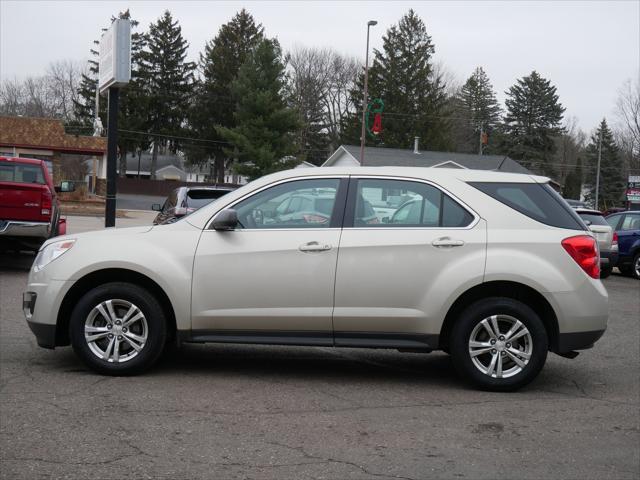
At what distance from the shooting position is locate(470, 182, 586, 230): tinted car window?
6234 millimetres

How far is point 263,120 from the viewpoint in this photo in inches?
2157

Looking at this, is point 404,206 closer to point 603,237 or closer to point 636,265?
point 603,237

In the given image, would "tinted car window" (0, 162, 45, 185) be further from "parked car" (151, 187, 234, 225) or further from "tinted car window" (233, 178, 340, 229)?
"tinted car window" (233, 178, 340, 229)

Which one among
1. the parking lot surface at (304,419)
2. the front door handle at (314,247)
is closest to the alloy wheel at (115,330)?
the parking lot surface at (304,419)

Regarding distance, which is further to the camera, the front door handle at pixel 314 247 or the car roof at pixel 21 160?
the car roof at pixel 21 160

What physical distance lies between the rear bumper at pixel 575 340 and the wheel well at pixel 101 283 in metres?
3.13

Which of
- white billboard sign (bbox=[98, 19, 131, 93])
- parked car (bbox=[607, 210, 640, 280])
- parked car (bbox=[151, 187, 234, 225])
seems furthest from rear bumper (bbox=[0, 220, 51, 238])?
parked car (bbox=[607, 210, 640, 280])

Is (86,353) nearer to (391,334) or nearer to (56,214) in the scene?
(391,334)

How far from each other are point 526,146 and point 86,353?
79.6 meters

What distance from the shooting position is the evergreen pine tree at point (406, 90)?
229 ft

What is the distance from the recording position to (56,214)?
13812mm

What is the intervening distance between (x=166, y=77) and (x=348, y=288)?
70.0m

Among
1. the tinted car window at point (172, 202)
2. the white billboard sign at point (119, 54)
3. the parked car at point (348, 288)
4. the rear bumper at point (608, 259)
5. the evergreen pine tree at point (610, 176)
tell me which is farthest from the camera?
the evergreen pine tree at point (610, 176)

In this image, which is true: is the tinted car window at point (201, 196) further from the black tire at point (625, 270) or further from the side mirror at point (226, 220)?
the black tire at point (625, 270)
